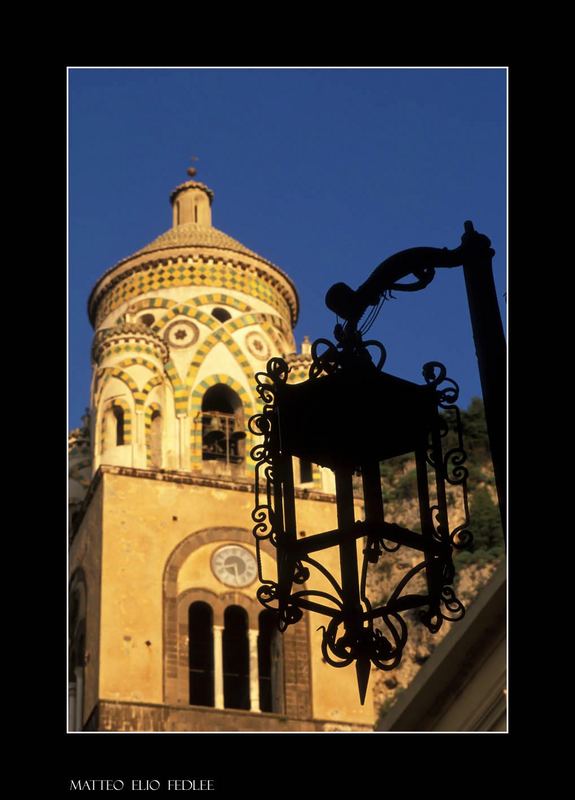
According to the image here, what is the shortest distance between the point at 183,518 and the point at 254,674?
2495mm

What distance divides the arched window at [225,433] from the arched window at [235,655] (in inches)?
111

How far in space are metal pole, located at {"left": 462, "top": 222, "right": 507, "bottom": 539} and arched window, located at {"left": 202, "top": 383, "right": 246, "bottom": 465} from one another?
69.1 ft

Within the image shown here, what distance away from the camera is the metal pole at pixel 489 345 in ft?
14.7

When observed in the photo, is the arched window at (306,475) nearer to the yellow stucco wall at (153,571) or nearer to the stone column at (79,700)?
the yellow stucco wall at (153,571)

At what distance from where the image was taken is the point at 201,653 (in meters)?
24.0

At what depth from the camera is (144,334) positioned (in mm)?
26188

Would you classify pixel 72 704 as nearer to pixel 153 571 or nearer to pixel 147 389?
pixel 153 571

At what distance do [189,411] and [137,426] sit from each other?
40.3 inches

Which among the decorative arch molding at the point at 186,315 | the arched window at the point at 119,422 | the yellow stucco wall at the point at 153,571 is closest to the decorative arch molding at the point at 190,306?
the decorative arch molding at the point at 186,315

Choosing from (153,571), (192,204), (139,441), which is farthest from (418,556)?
(153,571)

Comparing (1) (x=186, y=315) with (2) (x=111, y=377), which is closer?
(2) (x=111, y=377)

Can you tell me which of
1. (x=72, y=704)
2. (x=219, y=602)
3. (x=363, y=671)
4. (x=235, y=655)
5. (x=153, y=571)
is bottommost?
(x=363, y=671)

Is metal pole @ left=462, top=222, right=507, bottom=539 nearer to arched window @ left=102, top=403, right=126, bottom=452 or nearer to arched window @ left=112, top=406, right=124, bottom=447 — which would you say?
arched window @ left=102, top=403, right=126, bottom=452
